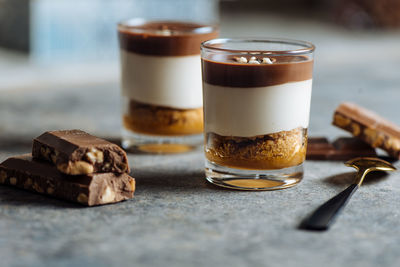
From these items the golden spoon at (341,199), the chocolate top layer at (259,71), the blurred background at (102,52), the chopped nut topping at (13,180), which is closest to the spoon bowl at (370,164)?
the golden spoon at (341,199)

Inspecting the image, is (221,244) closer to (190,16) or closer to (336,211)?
(336,211)

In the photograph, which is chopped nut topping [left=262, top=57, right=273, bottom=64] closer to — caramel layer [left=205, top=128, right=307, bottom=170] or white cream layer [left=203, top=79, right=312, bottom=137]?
white cream layer [left=203, top=79, right=312, bottom=137]

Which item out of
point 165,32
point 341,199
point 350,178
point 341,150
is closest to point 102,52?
point 165,32

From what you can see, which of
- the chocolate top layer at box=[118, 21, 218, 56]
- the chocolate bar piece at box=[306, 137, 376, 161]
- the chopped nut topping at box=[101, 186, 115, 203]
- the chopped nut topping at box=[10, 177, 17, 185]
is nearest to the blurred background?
the chocolate bar piece at box=[306, 137, 376, 161]

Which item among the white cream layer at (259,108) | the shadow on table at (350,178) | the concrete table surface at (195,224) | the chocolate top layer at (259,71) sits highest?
the chocolate top layer at (259,71)

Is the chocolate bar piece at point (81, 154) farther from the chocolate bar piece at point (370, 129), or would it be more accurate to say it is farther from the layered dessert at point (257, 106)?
the chocolate bar piece at point (370, 129)

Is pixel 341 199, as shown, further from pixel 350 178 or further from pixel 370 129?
pixel 370 129

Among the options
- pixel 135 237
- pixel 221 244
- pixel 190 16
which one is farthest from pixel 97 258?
pixel 190 16
